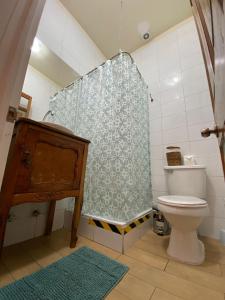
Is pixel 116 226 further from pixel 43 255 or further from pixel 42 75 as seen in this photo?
pixel 42 75

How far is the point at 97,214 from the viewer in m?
1.29

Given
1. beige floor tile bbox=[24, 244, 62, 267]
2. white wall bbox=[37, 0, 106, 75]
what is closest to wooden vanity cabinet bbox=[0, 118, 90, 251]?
beige floor tile bbox=[24, 244, 62, 267]

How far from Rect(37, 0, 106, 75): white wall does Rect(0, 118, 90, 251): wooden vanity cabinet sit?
1152 millimetres

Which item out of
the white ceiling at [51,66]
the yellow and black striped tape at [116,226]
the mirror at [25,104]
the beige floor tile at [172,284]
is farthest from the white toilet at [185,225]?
the white ceiling at [51,66]

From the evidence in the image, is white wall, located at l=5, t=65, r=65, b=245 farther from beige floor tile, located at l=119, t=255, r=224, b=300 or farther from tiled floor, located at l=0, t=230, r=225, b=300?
beige floor tile, located at l=119, t=255, r=224, b=300

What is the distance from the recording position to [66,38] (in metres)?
1.79

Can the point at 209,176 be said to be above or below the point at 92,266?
above

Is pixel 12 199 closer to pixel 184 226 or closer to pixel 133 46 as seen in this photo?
pixel 184 226

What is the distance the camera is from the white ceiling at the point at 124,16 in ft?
6.03

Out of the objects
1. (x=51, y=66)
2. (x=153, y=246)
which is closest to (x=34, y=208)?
(x=153, y=246)

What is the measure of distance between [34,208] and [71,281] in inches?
30.4

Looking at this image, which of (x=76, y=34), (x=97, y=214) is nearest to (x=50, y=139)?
(x=97, y=214)

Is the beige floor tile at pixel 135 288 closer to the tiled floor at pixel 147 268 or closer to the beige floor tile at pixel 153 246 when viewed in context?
the tiled floor at pixel 147 268

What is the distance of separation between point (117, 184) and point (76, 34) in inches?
84.7
